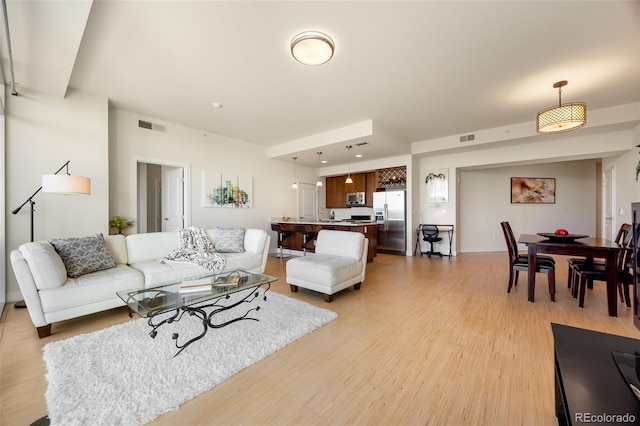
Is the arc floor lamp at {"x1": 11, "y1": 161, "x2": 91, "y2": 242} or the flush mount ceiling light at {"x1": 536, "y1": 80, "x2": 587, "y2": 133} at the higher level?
the flush mount ceiling light at {"x1": 536, "y1": 80, "x2": 587, "y2": 133}

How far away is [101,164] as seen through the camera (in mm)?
3811

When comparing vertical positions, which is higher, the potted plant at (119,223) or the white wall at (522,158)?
the white wall at (522,158)

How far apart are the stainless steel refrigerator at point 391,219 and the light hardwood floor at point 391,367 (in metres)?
3.41

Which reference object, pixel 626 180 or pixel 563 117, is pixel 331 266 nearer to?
pixel 563 117

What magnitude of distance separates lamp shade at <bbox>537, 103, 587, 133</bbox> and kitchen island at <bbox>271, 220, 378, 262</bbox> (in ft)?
10.6

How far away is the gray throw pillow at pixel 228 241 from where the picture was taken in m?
4.16

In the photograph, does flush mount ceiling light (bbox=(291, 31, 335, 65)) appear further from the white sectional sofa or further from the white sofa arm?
the white sofa arm

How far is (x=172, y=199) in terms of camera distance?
545cm

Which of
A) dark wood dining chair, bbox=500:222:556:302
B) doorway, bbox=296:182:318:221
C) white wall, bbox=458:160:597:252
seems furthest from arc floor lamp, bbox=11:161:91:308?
white wall, bbox=458:160:597:252

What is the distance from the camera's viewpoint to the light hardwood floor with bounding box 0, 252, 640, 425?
1.43 m

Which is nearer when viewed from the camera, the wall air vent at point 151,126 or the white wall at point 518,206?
the wall air vent at point 151,126

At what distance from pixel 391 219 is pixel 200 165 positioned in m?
4.91

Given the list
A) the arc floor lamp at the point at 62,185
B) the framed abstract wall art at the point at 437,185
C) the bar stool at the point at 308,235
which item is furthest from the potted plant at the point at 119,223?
the framed abstract wall art at the point at 437,185

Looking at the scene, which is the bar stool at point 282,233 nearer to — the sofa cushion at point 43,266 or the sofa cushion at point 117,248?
the sofa cushion at point 117,248
